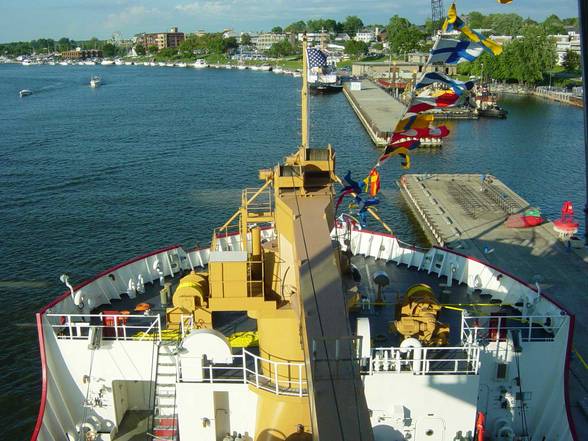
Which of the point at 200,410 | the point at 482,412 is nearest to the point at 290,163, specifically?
the point at 200,410

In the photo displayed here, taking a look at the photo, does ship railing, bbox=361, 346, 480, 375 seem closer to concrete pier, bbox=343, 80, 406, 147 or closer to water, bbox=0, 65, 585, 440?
water, bbox=0, 65, 585, 440

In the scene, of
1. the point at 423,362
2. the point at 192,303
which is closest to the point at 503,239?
the point at 423,362

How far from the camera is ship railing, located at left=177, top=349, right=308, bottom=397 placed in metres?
14.6

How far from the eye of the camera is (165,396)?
16359 millimetres

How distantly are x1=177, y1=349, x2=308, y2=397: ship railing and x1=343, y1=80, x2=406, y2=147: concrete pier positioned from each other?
189ft

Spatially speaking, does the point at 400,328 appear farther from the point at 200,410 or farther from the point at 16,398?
the point at 16,398

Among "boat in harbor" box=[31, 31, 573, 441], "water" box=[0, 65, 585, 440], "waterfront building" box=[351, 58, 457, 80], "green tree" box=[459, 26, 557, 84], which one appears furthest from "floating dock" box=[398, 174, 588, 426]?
"waterfront building" box=[351, 58, 457, 80]

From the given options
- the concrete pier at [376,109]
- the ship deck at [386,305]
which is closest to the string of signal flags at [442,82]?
the ship deck at [386,305]

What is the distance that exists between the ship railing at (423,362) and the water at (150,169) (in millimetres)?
16094

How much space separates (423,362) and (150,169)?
54729 millimetres

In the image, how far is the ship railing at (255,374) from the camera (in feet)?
47.8

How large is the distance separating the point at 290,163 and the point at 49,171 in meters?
54.6

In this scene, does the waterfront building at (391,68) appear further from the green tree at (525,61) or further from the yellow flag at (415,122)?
the yellow flag at (415,122)

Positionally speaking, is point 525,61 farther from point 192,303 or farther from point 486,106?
point 192,303
